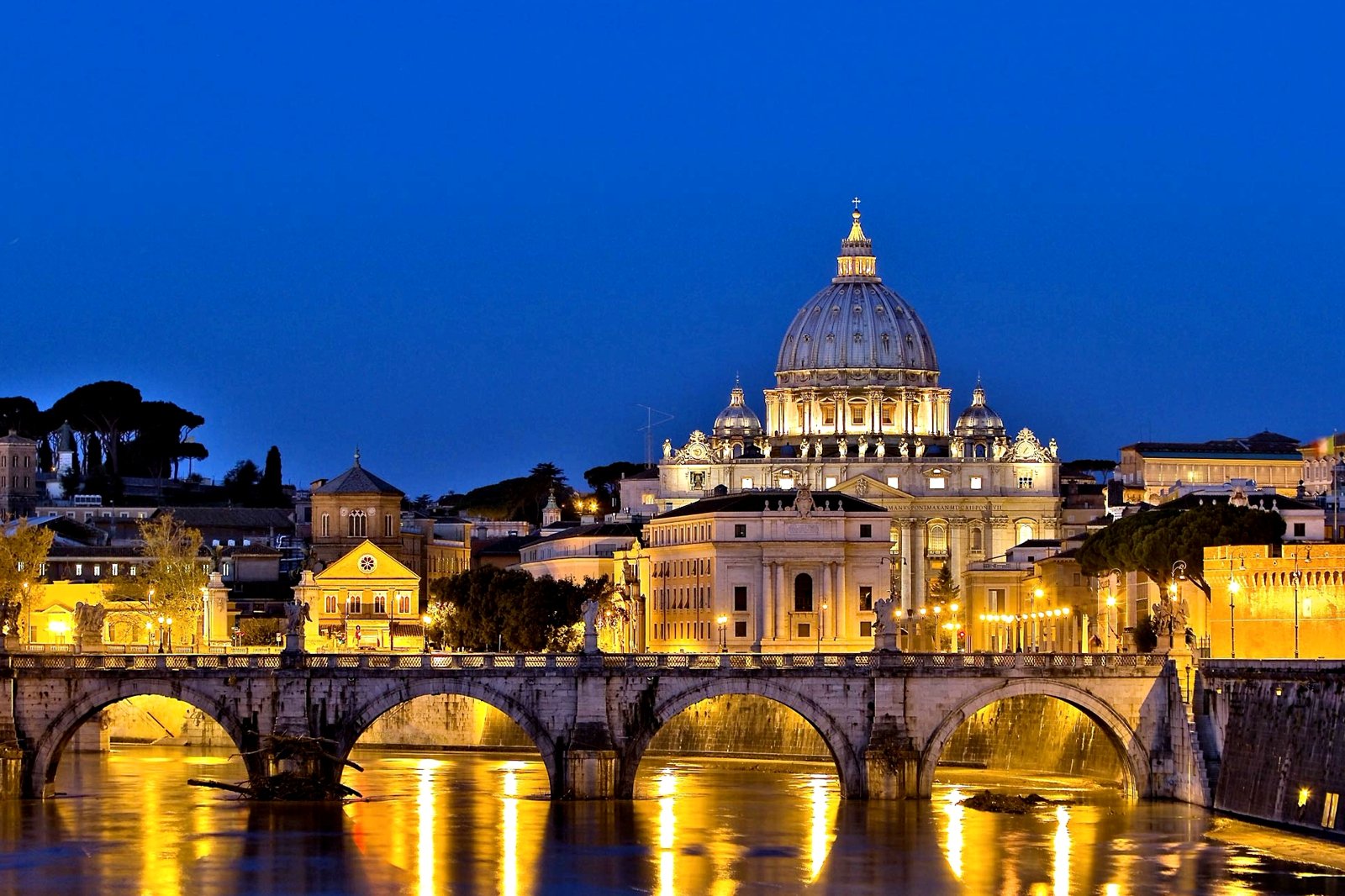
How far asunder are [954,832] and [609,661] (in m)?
11.0

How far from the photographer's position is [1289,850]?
73.9m

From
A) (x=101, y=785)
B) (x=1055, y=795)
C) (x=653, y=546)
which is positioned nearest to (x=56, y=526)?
(x=653, y=546)

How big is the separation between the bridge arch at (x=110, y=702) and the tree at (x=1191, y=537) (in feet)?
108

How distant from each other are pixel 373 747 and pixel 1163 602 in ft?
110

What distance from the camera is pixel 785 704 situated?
84.9 metres

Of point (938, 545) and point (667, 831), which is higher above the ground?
point (938, 545)

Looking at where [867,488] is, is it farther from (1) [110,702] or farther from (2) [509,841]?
(2) [509,841]

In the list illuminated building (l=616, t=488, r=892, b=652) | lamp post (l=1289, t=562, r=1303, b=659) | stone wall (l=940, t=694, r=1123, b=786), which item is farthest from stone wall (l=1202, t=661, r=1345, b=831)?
illuminated building (l=616, t=488, r=892, b=652)

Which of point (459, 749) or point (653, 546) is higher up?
point (653, 546)

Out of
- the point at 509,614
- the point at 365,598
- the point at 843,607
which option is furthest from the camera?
the point at 365,598

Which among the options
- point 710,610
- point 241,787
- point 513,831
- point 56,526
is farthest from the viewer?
point 56,526

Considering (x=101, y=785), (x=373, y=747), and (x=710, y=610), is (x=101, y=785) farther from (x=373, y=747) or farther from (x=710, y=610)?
(x=710, y=610)

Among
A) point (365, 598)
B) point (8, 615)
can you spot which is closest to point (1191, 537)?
point (8, 615)

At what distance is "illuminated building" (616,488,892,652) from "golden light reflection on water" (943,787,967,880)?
6390 centimetres
